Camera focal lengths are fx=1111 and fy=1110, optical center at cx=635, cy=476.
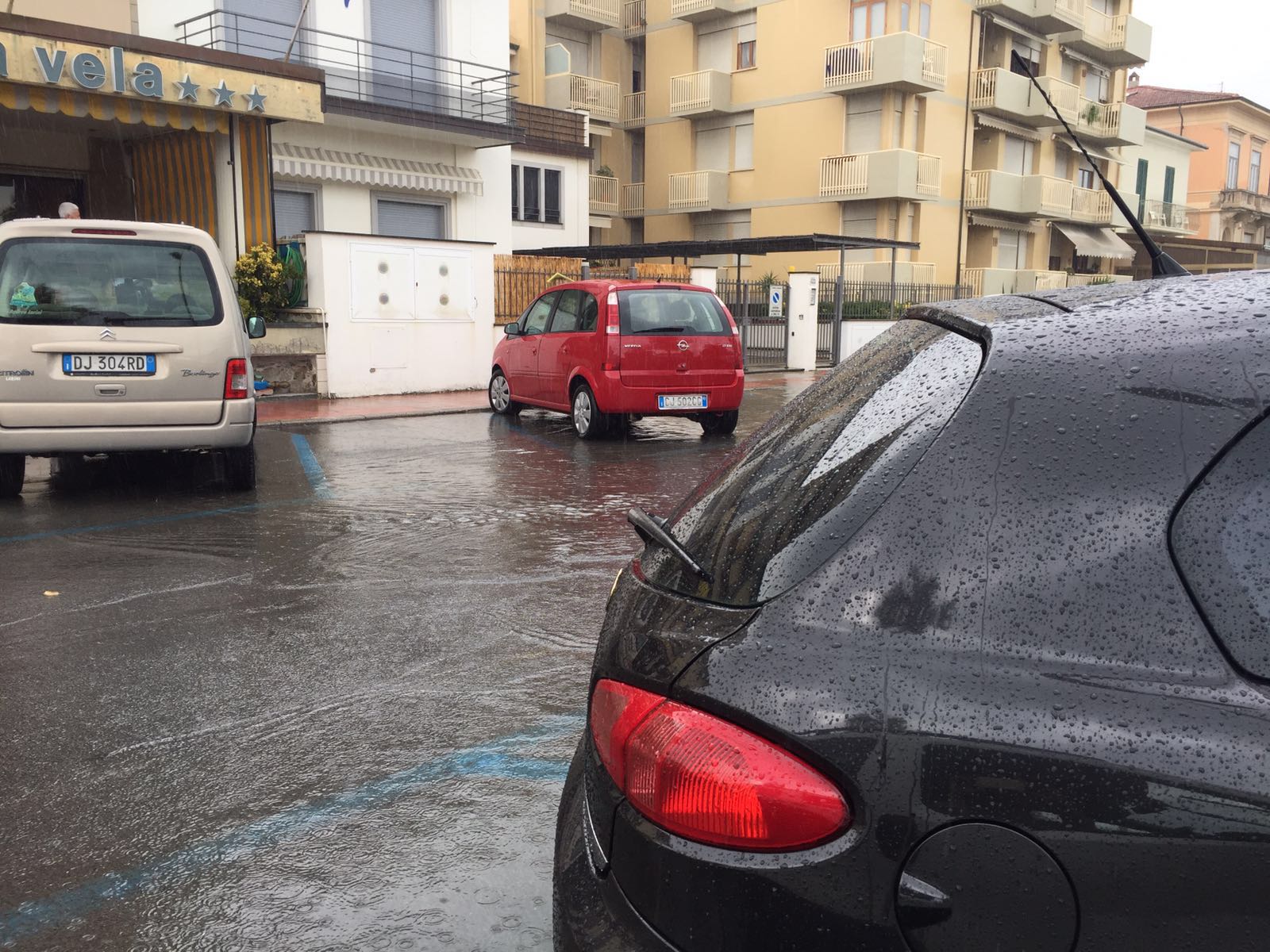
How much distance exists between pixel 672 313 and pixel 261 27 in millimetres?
13312

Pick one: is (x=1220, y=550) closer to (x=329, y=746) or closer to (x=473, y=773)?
(x=473, y=773)

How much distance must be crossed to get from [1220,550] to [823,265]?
34.3 meters

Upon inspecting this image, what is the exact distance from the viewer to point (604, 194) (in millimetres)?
38469

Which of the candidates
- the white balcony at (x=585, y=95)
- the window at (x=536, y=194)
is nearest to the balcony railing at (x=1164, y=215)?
the white balcony at (x=585, y=95)

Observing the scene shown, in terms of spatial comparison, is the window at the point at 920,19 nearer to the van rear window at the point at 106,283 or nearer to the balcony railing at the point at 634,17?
the balcony railing at the point at 634,17

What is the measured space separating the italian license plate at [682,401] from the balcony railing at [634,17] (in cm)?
2936

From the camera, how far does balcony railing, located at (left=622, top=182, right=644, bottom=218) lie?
3894cm

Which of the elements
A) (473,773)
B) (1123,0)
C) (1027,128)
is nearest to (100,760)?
(473,773)

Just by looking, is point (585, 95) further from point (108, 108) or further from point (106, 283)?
→ point (106, 283)

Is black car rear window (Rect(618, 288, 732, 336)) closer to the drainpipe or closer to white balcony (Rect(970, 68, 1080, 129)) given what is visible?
the drainpipe

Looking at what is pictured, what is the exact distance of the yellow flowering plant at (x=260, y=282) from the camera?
1625 cm

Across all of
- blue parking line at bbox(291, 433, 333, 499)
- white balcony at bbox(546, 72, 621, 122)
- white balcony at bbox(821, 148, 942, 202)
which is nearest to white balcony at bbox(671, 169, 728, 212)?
white balcony at bbox(546, 72, 621, 122)

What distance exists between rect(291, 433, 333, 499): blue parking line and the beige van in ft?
2.79

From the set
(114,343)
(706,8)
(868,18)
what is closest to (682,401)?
(114,343)
